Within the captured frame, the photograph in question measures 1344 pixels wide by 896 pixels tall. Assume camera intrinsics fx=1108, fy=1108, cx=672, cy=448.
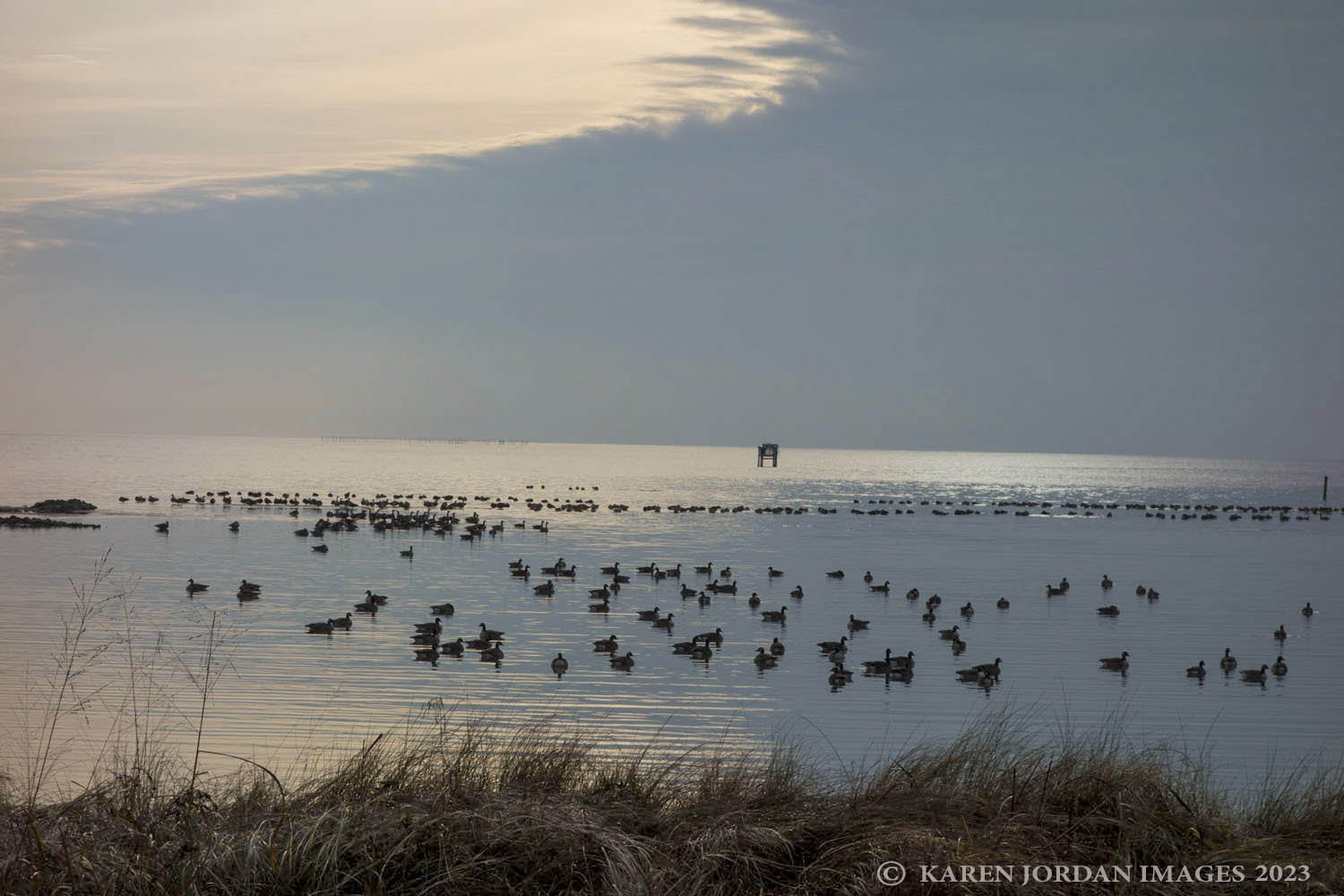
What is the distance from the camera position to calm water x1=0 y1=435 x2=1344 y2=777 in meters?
18.3

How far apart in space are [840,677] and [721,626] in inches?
342

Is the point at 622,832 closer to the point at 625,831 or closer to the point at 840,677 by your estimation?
the point at 625,831

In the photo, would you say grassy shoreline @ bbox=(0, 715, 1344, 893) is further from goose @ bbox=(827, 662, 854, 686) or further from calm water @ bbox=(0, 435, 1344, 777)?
goose @ bbox=(827, 662, 854, 686)

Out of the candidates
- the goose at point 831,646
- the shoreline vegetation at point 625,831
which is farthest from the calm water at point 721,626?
the shoreline vegetation at point 625,831

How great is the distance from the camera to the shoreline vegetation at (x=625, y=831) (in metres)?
6.32

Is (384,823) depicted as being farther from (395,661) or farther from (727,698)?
(395,661)

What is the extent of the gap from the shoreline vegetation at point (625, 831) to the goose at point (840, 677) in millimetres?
13870

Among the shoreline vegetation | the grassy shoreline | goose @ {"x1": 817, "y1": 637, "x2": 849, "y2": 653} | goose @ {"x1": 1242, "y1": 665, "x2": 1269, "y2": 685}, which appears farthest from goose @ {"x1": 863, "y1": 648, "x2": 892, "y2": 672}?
the grassy shoreline

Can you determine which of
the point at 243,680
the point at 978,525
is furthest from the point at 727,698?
the point at 978,525

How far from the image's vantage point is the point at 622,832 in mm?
6863

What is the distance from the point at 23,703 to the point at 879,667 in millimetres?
16096

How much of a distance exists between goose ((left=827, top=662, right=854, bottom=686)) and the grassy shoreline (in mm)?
14153

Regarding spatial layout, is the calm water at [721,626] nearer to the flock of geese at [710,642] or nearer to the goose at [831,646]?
the flock of geese at [710,642]

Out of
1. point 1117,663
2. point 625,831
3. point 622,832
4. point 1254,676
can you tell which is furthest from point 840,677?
point 622,832
